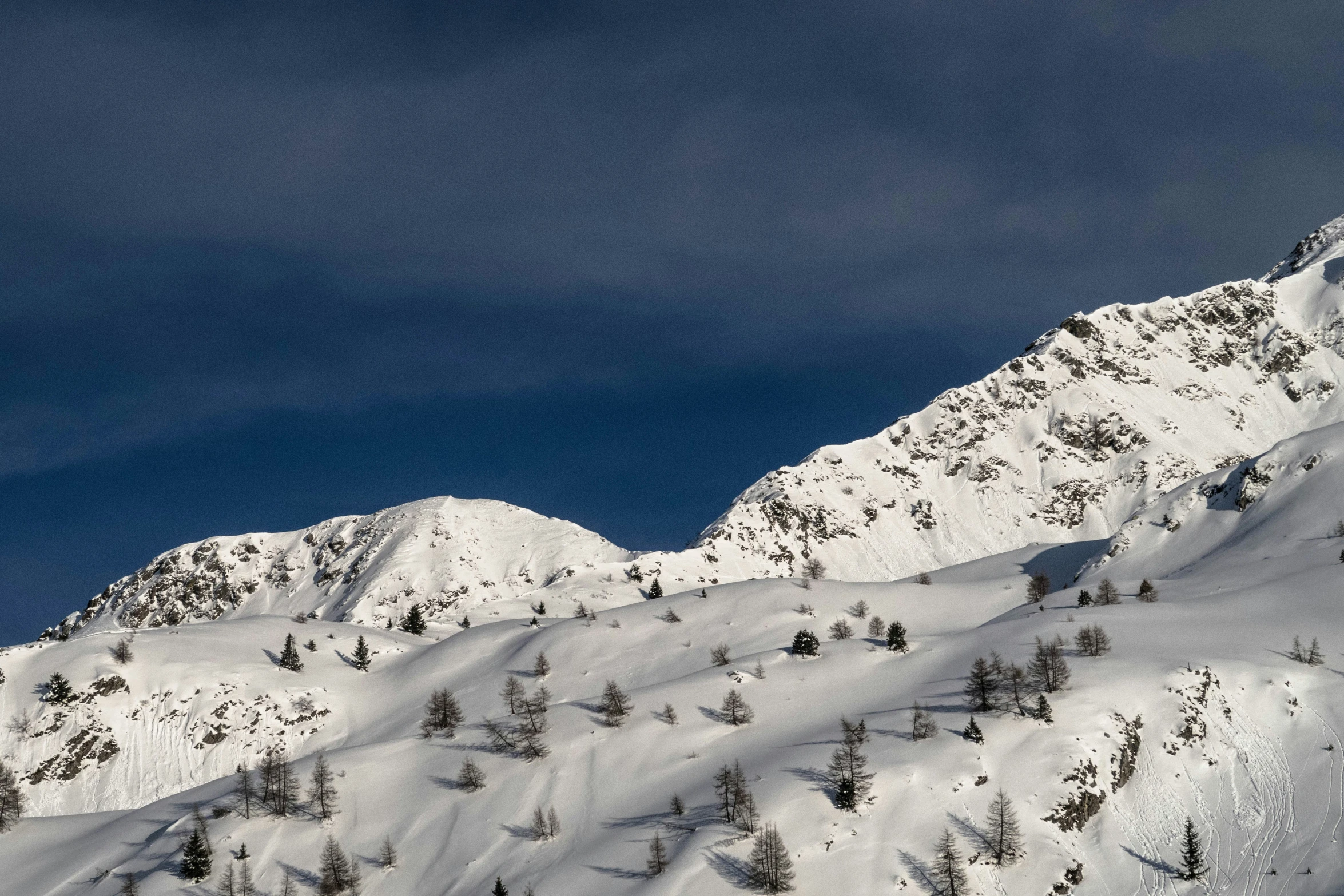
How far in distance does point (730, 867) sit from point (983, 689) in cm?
1708

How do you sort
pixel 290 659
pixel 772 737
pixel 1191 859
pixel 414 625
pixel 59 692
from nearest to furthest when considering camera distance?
pixel 1191 859, pixel 772 737, pixel 59 692, pixel 290 659, pixel 414 625

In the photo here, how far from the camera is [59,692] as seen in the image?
271ft

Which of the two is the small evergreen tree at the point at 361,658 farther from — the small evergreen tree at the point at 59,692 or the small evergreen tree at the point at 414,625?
the small evergreen tree at the point at 59,692

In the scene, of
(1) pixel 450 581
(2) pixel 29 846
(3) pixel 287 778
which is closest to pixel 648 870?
(3) pixel 287 778

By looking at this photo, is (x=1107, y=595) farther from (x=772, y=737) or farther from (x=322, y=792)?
(x=322, y=792)

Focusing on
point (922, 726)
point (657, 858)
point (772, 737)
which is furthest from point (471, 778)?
point (922, 726)

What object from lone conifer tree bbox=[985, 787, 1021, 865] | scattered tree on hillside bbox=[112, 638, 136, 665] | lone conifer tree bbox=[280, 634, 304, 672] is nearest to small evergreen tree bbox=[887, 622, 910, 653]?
lone conifer tree bbox=[985, 787, 1021, 865]

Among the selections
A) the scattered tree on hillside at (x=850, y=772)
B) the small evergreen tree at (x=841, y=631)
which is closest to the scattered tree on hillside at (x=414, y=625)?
the small evergreen tree at (x=841, y=631)

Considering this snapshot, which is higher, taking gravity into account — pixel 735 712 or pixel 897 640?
pixel 897 640

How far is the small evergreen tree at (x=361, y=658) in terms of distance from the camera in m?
92.4

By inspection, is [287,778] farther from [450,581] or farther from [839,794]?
[450,581]

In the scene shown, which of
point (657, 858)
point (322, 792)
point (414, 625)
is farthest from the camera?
point (414, 625)

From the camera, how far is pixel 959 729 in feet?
165

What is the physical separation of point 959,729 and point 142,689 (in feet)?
224
